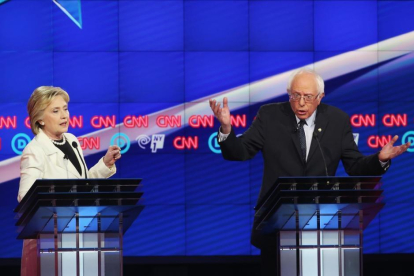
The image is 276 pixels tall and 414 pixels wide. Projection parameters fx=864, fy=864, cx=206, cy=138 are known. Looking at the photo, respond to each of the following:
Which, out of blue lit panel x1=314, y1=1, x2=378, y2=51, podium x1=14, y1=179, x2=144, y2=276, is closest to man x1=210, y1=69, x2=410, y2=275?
podium x1=14, y1=179, x2=144, y2=276

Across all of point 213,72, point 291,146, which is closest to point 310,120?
point 291,146

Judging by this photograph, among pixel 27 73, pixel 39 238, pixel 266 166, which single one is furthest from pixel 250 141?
pixel 27 73

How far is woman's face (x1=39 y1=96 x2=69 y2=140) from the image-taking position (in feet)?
14.4

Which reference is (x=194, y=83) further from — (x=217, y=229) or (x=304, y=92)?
(x=304, y=92)

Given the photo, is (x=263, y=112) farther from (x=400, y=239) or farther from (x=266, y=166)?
(x=400, y=239)

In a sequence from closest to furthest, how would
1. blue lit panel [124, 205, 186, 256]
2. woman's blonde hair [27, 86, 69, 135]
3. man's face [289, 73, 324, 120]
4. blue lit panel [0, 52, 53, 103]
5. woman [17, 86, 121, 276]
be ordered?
woman [17, 86, 121, 276] < woman's blonde hair [27, 86, 69, 135] < man's face [289, 73, 324, 120] < blue lit panel [0, 52, 53, 103] < blue lit panel [124, 205, 186, 256]

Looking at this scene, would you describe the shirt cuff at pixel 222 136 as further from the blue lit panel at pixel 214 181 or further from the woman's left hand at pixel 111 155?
the blue lit panel at pixel 214 181

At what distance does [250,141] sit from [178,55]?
10.5ft

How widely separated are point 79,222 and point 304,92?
144 centimetres

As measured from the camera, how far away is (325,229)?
12.9 ft

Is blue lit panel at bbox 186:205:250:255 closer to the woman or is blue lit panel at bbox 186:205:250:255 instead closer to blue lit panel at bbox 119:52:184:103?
blue lit panel at bbox 119:52:184:103

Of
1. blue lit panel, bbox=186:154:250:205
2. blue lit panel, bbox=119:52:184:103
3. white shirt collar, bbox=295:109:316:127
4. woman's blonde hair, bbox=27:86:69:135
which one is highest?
blue lit panel, bbox=119:52:184:103

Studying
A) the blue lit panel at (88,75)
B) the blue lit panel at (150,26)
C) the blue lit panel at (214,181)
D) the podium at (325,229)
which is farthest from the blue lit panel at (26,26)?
the podium at (325,229)

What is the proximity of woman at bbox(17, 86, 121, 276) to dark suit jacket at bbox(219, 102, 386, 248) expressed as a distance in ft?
2.44
